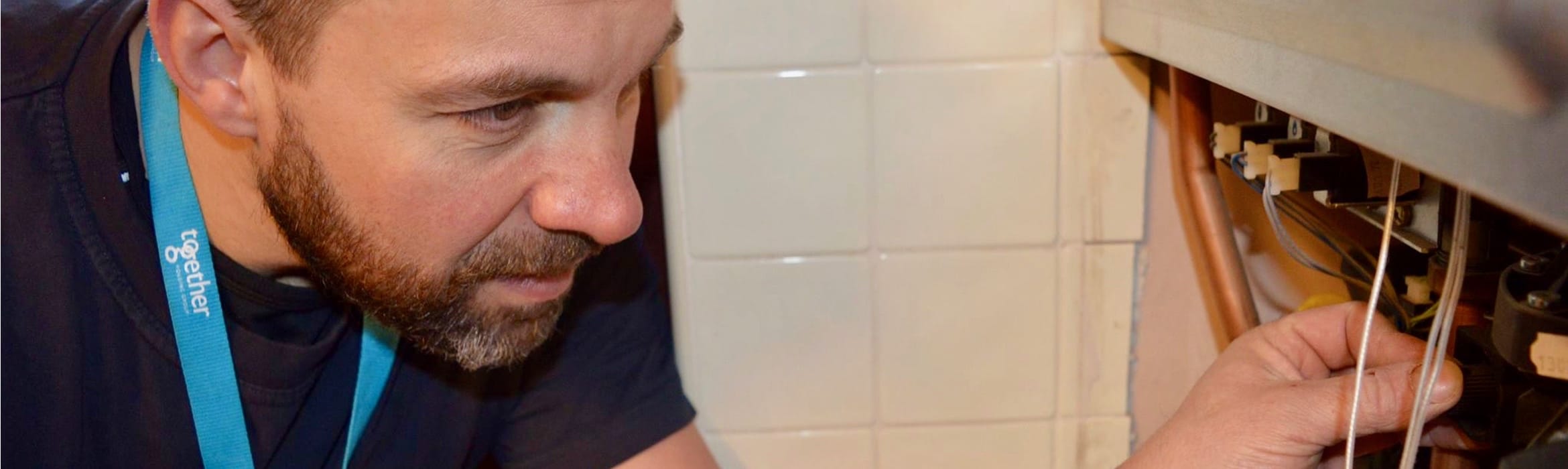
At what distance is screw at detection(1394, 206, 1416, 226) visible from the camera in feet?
2.07

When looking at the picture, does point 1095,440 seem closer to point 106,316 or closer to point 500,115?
point 500,115

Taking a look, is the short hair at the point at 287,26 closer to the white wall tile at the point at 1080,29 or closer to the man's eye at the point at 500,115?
the man's eye at the point at 500,115

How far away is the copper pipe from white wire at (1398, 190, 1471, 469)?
0.29 m

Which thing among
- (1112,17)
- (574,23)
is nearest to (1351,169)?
(1112,17)

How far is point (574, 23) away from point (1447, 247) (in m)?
0.48

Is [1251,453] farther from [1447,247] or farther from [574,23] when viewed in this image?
[574,23]

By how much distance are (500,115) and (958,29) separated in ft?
1.23

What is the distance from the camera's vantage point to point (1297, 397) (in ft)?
2.11

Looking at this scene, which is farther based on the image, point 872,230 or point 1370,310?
point 872,230

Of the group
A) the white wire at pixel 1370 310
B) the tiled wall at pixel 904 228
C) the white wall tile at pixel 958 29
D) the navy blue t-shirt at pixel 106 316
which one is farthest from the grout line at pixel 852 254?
the white wire at pixel 1370 310

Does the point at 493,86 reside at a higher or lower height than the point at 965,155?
higher

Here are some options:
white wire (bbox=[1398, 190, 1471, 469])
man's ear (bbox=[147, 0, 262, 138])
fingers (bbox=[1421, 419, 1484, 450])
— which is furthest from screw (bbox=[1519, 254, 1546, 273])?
man's ear (bbox=[147, 0, 262, 138])

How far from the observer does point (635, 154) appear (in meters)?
1.18

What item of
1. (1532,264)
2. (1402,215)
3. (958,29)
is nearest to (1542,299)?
(1532,264)
